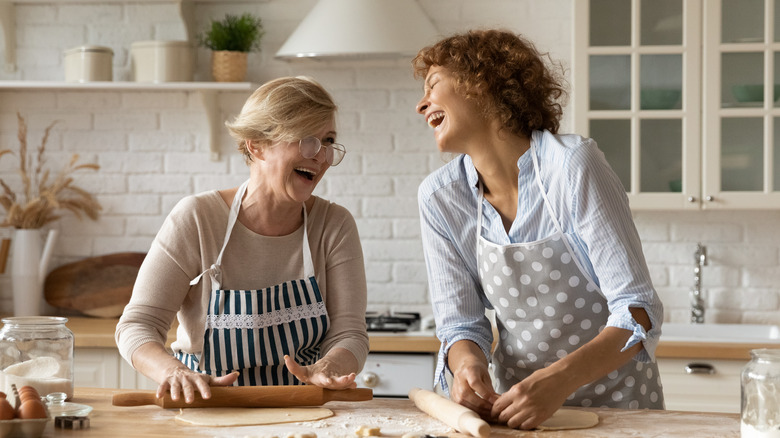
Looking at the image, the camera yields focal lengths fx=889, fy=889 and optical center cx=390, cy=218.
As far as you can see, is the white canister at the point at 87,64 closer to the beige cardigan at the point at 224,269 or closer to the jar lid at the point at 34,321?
the beige cardigan at the point at 224,269

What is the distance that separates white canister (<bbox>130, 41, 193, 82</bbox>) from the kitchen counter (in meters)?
2.03

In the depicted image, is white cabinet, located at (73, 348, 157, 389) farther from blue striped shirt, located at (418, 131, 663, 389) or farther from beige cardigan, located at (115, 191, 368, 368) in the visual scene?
blue striped shirt, located at (418, 131, 663, 389)

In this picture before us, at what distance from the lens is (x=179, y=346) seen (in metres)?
2.14

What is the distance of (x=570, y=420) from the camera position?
5.65 ft

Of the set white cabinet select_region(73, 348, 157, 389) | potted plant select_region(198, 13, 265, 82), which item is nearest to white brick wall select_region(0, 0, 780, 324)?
potted plant select_region(198, 13, 265, 82)

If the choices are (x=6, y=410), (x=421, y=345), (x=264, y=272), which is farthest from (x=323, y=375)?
(x=421, y=345)

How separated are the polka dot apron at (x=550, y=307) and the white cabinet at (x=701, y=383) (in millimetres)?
1150

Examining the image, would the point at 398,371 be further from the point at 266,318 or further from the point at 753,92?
the point at 753,92

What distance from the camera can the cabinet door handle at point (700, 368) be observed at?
3.09 m

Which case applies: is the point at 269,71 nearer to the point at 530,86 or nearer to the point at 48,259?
the point at 48,259

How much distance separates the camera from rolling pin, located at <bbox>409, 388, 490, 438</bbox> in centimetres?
158

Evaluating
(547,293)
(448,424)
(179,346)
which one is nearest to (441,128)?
(547,293)

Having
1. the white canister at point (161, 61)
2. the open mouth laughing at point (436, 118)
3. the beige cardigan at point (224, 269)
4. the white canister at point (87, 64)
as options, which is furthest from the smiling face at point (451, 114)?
the white canister at point (87, 64)

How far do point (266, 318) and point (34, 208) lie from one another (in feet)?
6.62
